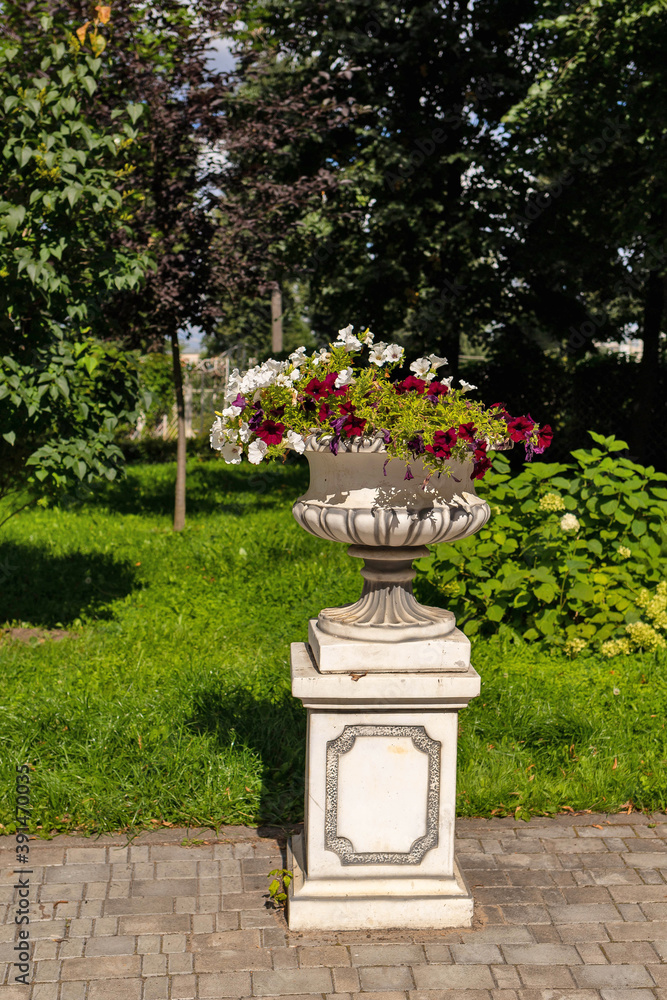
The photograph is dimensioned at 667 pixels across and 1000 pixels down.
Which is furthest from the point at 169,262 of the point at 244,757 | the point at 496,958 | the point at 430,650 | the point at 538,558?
the point at 496,958

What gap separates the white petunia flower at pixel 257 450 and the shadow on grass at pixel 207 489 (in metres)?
6.77

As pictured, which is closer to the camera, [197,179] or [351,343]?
[351,343]

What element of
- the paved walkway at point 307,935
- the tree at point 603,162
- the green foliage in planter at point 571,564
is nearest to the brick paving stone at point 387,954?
the paved walkway at point 307,935

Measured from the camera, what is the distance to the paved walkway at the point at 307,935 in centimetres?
281

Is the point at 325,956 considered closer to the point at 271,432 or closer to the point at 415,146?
the point at 271,432

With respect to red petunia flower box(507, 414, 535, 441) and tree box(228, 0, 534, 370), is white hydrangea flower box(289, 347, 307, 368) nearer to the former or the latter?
red petunia flower box(507, 414, 535, 441)

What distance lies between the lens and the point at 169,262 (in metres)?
8.86

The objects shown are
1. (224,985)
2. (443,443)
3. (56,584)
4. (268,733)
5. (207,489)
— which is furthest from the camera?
(207,489)

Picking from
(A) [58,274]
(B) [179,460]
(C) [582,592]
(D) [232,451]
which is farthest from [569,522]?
(B) [179,460]

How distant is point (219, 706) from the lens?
4.62 meters

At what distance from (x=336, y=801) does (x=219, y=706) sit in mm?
1601

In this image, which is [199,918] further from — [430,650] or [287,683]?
[287,683]

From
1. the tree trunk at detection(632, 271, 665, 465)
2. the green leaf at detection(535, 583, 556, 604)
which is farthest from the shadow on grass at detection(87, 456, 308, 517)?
the green leaf at detection(535, 583, 556, 604)

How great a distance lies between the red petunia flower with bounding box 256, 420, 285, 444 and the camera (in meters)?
2.89
